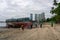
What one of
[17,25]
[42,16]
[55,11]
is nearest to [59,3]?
[55,11]

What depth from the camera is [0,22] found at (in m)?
73.8

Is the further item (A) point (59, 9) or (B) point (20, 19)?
(B) point (20, 19)

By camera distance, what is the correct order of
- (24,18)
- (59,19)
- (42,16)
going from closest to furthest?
(59,19), (24,18), (42,16)

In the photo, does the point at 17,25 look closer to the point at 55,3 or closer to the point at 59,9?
the point at 59,9

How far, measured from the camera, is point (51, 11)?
79250 millimetres

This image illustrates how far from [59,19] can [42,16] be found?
49.5ft

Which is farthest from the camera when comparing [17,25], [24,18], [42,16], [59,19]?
[42,16]

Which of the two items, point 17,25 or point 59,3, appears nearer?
point 17,25

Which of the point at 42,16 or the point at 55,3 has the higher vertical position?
the point at 55,3

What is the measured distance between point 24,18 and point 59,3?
555 inches

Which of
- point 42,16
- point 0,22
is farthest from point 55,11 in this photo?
point 0,22

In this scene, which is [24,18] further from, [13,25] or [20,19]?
[13,25]

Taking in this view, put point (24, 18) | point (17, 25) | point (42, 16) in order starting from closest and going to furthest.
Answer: point (17, 25) < point (24, 18) < point (42, 16)

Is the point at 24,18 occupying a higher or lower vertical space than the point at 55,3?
lower
